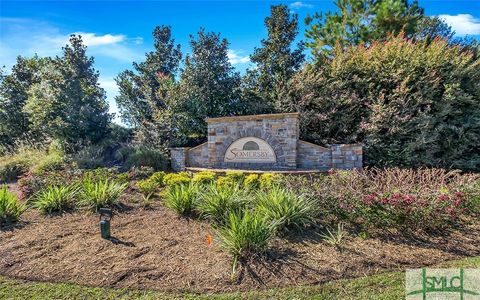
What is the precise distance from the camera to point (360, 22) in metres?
13.5

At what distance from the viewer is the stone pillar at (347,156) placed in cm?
768

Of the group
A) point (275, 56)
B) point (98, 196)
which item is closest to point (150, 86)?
point (275, 56)

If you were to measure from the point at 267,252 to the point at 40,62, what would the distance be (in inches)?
614

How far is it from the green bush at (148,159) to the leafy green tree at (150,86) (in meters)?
0.75

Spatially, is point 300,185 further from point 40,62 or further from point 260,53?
point 40,62

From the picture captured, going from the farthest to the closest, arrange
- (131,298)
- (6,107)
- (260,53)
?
(6,107) < (260,53) < (131,298)

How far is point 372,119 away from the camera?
26.6 feet

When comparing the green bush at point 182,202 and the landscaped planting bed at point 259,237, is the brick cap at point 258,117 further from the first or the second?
the green bush at point 182,202

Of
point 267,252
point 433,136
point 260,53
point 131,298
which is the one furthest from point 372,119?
point 131,298

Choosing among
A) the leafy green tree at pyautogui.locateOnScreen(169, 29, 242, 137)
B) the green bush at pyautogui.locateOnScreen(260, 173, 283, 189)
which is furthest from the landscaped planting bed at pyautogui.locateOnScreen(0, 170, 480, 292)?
the leafy green tree at pyautogui.locateOnScreen(169, 29, 242, 137)

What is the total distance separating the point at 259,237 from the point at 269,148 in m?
4.78

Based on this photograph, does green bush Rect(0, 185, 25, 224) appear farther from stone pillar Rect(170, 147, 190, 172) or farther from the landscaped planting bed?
stone pillar Rect(170, 147, 190, 172)

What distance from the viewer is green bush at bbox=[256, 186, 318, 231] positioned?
4359 mm

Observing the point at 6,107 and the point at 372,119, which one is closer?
the point at 372,119
